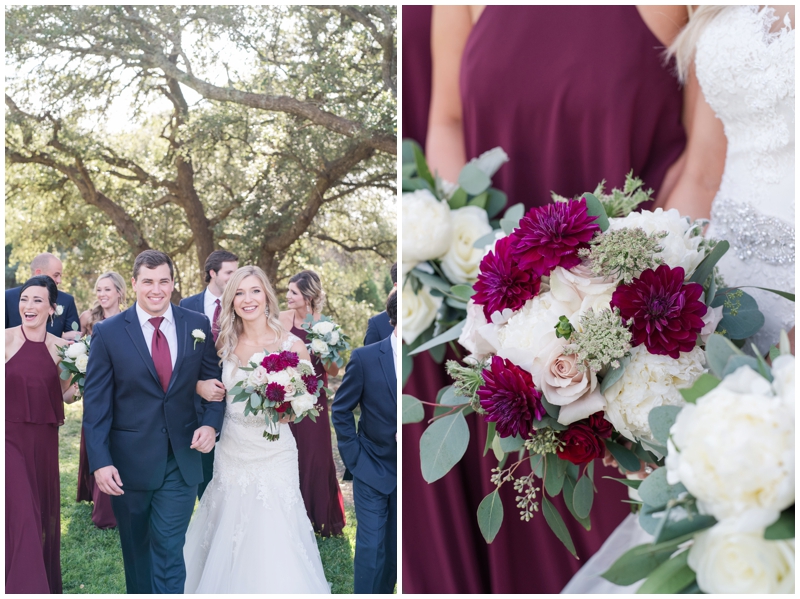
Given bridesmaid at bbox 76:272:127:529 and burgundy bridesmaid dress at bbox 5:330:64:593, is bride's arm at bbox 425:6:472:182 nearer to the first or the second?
bridesmaid at bbox 76:272:127:529

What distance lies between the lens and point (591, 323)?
42.5 inches

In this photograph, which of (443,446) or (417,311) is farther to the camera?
(417,311)

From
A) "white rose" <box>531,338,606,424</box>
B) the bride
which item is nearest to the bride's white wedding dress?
"white rose" <box>531,338,606,424</box>

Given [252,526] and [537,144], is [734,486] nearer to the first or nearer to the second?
[537,144]

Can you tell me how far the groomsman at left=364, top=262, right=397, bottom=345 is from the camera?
1.71 meters

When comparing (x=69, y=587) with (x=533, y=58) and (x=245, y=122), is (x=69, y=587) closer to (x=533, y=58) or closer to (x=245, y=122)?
(x=245, y=122)

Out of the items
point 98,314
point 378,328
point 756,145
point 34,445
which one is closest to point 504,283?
point 378,328

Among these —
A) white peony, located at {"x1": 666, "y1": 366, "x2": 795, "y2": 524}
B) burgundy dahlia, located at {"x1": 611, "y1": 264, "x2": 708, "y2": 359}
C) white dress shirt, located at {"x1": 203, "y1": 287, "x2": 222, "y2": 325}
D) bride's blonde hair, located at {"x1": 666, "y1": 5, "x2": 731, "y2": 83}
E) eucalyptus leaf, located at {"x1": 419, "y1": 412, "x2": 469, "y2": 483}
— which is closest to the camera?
white peony, located at {"x1": 666, "y1": 366, "x2": 795, "y2": 524}

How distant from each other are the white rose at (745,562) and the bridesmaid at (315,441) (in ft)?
3.43

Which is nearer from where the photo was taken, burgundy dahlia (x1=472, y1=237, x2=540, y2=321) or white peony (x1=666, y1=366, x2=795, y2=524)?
white peony (x1=666, y1=366, x2=795, y2=524)

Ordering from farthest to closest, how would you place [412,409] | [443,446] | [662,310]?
[412,409], [443,446], [662,310]

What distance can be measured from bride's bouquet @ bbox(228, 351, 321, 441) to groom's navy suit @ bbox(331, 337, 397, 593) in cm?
9

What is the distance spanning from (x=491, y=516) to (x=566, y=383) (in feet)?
1.39

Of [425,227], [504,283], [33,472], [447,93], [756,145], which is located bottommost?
[33,472]
